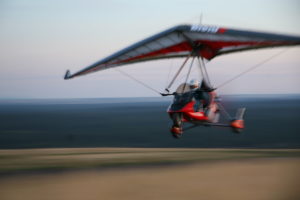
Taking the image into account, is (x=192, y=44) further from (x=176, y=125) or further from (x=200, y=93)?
(x=176, y=125)

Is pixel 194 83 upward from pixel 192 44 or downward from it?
downward

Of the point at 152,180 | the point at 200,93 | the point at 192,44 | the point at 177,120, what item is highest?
the point at 192,44

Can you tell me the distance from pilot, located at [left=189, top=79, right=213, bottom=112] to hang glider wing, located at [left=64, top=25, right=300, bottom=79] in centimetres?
123

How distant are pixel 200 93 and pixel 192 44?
1.67 m

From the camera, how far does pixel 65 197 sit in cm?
1046

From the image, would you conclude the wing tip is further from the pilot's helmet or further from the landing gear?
the landing gear

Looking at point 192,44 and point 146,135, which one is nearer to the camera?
point 192,44

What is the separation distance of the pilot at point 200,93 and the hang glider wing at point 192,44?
1.23 metres

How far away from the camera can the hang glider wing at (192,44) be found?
10523mm

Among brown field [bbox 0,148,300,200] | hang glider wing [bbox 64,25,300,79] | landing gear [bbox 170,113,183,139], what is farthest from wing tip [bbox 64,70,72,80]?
landing gear [bbox 170,113,183,139]

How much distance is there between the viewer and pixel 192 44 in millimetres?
12945

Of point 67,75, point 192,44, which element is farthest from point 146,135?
point 192,44

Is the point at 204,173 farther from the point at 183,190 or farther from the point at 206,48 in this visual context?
the point at 206,48

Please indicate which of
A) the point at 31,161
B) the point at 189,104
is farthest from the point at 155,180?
the point at 31,161
